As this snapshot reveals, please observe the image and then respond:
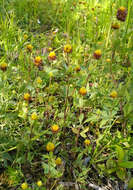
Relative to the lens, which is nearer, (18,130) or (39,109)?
(18,130)

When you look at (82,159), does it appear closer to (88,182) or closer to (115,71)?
(88,182)

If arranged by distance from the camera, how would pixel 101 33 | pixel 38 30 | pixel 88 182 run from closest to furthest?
pixel 88 182 < pixel 101 33 < pixel 38 30

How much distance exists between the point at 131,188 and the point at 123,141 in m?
0.26

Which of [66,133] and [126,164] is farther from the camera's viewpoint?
[66,133]

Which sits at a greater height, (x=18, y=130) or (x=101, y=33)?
(x=101, y=33)

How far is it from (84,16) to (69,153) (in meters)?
1.77

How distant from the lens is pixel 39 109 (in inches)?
53.9

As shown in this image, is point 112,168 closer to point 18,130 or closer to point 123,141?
point 123,141

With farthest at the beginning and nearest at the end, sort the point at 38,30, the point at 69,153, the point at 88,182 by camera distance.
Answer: the point at 38,30, the point at 69,153, the point at 88,182

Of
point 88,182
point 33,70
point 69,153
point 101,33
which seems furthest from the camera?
point 101,33

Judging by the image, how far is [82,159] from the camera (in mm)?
1279

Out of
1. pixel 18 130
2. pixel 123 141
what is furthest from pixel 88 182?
pixel 18 130

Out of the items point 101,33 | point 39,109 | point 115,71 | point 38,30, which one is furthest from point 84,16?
point 39,109

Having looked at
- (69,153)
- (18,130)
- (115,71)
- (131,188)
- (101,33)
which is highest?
(101,33)
